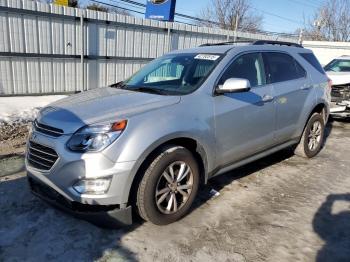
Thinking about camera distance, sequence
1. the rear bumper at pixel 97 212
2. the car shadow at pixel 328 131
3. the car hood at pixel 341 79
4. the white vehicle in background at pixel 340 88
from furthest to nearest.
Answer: the car hood at pixel 341 79 < the white vehicle in background at pixel 340 88 < the car shadow at pixel 328 131 < the rear bumper at pixel 97 212

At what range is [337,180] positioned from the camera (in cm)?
496

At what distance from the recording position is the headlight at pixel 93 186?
2986 millimetres

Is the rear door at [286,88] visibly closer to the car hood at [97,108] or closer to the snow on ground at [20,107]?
the car hood at [97,108]

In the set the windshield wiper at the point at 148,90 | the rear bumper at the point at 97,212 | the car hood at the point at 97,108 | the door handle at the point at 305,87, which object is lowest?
the rear bumper at the point at 97,212

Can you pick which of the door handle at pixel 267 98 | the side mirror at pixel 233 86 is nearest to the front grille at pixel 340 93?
the door handle at pixel 267 98

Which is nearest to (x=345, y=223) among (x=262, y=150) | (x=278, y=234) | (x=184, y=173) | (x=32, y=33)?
(x=278, y=234)

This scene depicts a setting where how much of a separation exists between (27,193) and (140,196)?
1638 millimetres

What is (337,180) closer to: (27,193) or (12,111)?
(27,193)

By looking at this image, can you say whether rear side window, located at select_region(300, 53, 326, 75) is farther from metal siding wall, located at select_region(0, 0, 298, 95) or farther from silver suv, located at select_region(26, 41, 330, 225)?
metal siding wall, located at select_region(0, 0, 298, 95)

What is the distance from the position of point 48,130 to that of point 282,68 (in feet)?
10.8

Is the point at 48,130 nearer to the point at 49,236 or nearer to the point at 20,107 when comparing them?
the point at 49,236

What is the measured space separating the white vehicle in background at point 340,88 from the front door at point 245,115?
15.2 feet

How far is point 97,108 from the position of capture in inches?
131

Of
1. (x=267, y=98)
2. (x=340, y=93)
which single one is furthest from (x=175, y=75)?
(x=340, y=93)
